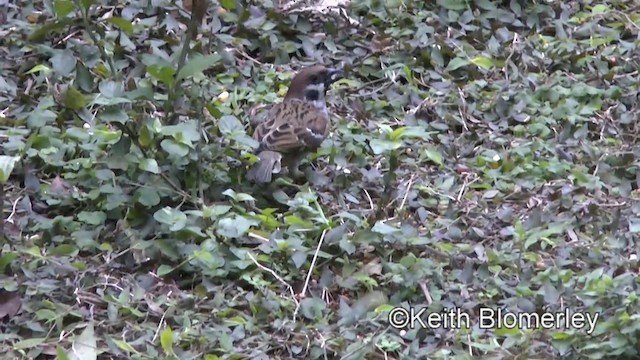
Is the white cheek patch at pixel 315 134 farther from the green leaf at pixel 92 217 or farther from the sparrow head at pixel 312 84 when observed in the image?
the green leaf at pixel 92 217

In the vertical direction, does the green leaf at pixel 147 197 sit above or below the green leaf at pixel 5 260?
below

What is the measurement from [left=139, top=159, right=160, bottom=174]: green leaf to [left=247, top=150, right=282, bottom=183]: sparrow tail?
2.23 ft

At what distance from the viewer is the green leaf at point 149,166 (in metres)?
6.47

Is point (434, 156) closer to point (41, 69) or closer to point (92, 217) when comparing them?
point (92, 217)

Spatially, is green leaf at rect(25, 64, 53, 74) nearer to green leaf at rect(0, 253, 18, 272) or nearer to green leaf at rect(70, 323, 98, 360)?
green leaf at rect(0, 253, 18, 272)

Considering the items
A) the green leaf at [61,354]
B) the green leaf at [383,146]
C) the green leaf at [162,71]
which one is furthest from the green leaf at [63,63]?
the green leaf at [61,354]

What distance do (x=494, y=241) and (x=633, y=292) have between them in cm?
136

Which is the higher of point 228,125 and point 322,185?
point 228,125

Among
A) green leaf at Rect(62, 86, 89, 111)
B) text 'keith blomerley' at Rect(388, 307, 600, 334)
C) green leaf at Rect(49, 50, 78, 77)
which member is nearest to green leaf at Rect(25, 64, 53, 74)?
green leaf at Rect(62, 86, 89, 111)

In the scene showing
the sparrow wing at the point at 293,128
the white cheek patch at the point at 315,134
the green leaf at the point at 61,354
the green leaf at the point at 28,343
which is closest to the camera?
the green leaf at the point at 61,354

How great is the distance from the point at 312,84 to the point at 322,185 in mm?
940

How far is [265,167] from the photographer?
706 cm

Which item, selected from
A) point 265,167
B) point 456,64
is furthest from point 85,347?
point 456,64

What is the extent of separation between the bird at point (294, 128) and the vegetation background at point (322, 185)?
0.40ft
